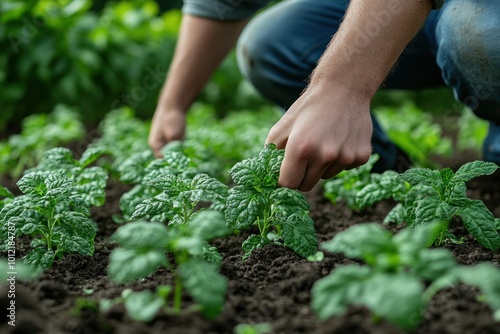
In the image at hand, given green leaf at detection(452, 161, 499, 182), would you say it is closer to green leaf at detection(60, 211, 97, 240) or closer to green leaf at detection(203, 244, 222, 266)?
green leaf at detection(203, 244, 222, 266)

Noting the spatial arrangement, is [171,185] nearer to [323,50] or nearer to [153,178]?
[153,178]

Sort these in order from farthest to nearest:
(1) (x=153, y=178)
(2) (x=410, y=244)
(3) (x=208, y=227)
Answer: (1) (x=153, y=178), (3) (x=208, y=227), (2) (x=410, y=244)

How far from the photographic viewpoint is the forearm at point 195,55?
285 cm

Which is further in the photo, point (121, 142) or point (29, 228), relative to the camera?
point (121, 142)

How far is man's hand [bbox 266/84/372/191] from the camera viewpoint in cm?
165

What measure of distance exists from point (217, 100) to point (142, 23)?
1.00m

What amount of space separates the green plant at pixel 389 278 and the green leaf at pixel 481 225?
0.54 meters

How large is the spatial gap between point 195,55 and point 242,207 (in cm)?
133

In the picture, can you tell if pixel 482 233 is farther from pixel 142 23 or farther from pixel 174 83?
pixel 142 23

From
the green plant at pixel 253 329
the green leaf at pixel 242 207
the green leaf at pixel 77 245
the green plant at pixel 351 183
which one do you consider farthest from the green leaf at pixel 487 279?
the green plant at pixel 351 183

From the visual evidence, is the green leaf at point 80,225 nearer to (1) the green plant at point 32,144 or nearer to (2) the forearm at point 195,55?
(2) the forearm at point 195,55

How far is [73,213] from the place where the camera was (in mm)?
1851

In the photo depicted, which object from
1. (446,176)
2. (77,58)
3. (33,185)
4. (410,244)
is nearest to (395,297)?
(410,244)

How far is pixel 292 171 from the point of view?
5.64 feet
